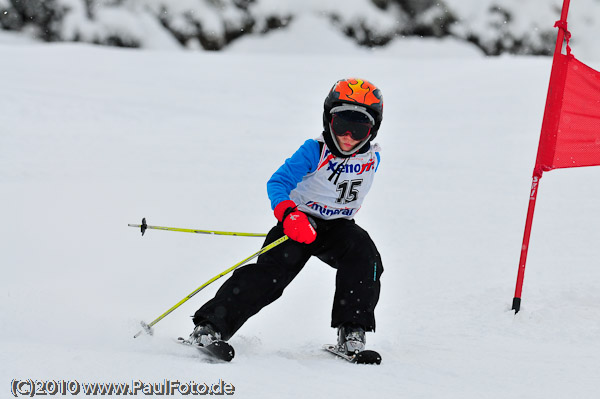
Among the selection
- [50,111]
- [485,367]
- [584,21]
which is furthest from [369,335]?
[584,21]

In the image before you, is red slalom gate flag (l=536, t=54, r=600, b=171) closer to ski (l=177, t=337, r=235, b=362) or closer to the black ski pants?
the black ski pants

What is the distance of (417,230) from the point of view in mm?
6176

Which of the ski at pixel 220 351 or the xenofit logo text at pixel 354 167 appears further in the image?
the xenofit logo text at pixel 354 167

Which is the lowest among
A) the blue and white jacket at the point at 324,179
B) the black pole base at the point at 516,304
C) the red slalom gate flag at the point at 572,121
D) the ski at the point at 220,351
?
the ski at the point at 220,351

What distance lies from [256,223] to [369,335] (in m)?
2.42

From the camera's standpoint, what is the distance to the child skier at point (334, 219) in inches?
134

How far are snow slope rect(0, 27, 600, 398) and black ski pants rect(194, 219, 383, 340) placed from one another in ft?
0.75

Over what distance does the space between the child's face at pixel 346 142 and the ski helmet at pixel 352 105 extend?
2 cm

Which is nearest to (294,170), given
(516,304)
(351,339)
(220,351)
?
(351,339)

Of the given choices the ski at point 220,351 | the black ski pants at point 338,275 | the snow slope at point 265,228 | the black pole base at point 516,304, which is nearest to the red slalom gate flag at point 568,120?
the black pole base at point 516,304

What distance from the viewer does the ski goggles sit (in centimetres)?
352

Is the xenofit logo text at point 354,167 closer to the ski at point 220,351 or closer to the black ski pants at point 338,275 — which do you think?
the black ski pants at point 338,275

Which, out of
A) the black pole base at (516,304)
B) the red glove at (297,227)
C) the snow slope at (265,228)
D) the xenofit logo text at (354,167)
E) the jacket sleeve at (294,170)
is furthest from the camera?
the black pole base at (516,304)

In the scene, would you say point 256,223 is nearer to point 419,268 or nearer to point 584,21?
point 419,268
